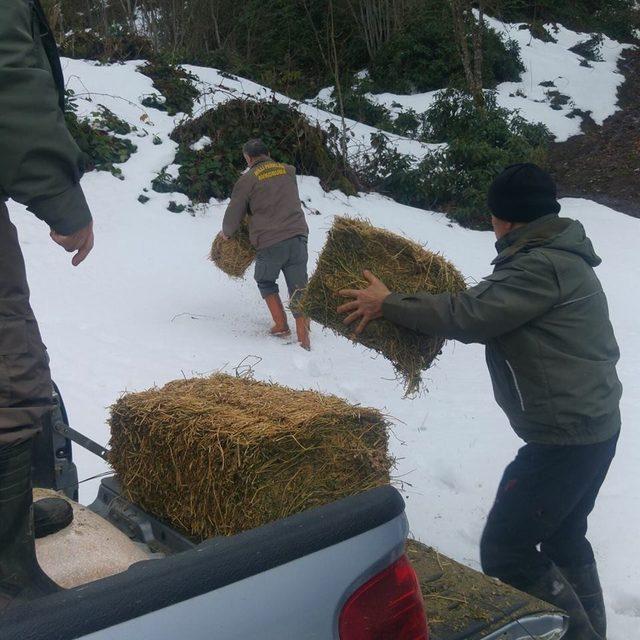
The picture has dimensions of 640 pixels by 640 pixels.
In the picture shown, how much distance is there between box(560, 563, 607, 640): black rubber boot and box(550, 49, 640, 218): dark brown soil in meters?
13.2

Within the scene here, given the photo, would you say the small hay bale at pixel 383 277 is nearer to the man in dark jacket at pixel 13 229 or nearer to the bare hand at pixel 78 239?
the bare hand at pixel 78 239

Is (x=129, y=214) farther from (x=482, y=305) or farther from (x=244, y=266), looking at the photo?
(x=482, y=305)

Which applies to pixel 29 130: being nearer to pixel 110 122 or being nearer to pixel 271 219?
pixel 271 219

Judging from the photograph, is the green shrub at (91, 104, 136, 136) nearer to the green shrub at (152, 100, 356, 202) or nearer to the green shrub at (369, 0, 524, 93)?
the green shrub at (152, 100, 356, 202)

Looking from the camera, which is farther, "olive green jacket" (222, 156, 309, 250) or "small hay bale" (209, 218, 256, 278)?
"small hay bale" (209, 218, 256, 278)

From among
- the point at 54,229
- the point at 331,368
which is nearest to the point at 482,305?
the point at 54,229

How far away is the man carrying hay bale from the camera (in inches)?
337

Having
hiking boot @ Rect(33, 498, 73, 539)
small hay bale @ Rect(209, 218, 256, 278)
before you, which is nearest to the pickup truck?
hiking boot @ Rect(33, 498, 73, 539)

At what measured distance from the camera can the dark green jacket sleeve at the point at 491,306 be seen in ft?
10.9

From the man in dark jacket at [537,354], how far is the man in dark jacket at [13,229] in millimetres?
1628

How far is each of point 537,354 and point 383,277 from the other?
718 millimetres

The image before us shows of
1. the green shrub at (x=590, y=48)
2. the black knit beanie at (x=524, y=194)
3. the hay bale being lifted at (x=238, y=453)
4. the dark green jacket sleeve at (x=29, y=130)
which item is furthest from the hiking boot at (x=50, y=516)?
the green shrub at (x=590, y=48)

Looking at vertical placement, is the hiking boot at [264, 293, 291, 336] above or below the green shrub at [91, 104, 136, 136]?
below

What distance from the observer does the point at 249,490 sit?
2.86 m
